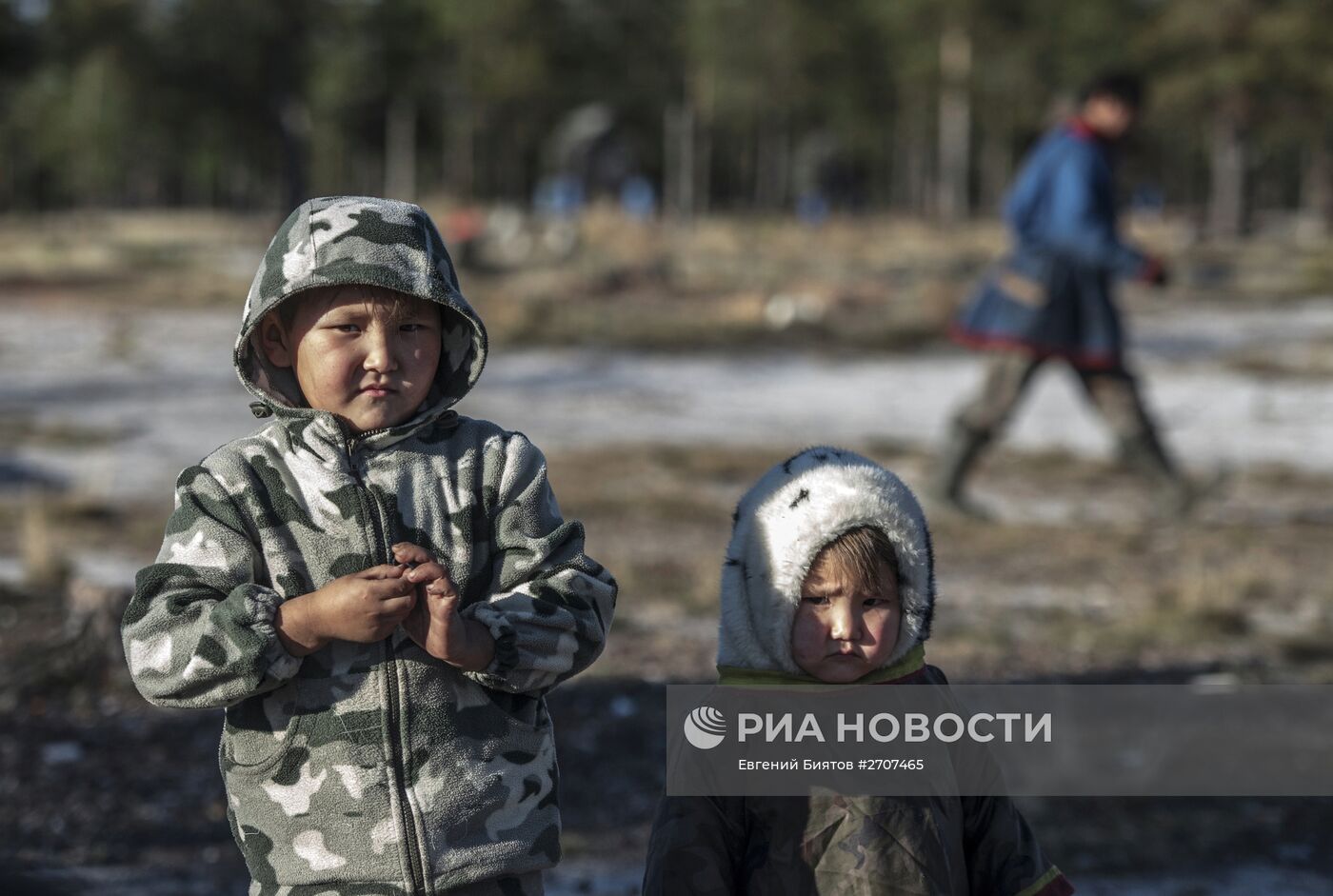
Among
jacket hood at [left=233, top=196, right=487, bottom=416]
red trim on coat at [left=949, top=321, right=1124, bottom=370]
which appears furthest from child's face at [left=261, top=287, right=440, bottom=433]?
red trim on coat at [left=949, top=321, right=1124, bottom=370]

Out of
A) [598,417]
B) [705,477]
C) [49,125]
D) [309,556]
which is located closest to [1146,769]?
[309,556]

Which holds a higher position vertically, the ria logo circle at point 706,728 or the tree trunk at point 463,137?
the tree trunk at point 463,137

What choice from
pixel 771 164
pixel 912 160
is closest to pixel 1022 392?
pixel 771 164

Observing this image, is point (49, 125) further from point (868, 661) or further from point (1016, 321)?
point (868, 661)

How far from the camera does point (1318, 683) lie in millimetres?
4516

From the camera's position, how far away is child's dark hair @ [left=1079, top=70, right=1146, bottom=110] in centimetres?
632

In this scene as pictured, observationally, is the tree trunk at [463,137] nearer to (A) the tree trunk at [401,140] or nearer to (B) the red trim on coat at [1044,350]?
(A) the tree trunk at [401,140]

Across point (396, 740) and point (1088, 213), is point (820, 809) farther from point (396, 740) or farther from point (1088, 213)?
point (1088, 213)

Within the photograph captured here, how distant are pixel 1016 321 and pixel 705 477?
2.10 m

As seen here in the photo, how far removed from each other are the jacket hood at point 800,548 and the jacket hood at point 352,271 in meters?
0.44

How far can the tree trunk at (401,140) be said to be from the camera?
48.8 m

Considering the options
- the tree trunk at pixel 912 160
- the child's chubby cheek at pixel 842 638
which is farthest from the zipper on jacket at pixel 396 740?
the tree trunk at pixel 912 160

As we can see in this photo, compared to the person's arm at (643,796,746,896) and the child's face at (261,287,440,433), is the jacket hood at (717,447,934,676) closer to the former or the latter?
the person's arm at (643,796,746,896)

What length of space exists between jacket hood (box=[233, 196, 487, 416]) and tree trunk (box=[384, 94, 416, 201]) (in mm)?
45691
